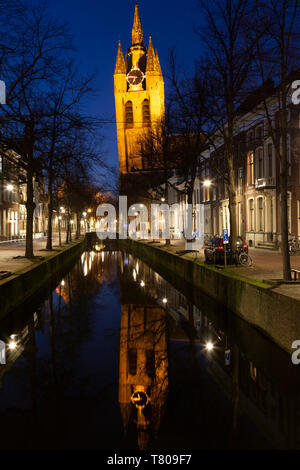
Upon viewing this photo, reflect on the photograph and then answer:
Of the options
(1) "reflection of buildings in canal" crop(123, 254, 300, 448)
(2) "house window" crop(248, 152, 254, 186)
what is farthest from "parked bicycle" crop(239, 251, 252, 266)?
(2) "house window" crop(248, 152, 254, 186)

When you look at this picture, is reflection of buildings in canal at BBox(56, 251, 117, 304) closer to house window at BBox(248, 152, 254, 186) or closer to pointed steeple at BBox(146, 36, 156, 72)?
house window at BBox(248, 152, 254, 186)

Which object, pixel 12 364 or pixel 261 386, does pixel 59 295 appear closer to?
pixel 12 364

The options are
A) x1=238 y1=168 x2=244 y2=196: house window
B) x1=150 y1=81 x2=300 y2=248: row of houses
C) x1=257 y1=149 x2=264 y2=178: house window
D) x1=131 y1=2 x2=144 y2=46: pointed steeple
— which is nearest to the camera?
x1=150 y1=81 x2=300 y2=248: row of houses

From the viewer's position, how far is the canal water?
576cm

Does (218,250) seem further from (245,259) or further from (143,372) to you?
(143,372)

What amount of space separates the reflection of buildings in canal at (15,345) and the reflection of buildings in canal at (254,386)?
3.84 m

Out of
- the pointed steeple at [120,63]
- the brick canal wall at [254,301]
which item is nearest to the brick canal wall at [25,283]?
the brick canal wall at [254,301]

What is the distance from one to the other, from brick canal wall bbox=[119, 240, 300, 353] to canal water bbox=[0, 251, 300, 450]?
1.10 feet

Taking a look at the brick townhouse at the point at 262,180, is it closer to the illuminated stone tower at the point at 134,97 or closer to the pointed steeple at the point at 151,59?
the illuminated stone tower at the point at 134,97

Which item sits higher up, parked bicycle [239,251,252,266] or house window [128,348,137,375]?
parked bicycle [239,251,252,266]

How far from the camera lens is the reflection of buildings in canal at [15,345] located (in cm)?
879

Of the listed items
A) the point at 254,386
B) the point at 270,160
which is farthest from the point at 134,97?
the point at 254,386

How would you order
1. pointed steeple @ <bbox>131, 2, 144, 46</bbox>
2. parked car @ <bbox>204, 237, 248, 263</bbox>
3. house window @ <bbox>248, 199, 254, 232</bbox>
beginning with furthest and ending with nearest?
pointed steeple @ <bbox>131, 2, 144, 46</bbox>, house window @ <bbox>248, 199, 254, 232</bbox>, parked car @ <bbox>204, 237, 248, 263</bbox>
